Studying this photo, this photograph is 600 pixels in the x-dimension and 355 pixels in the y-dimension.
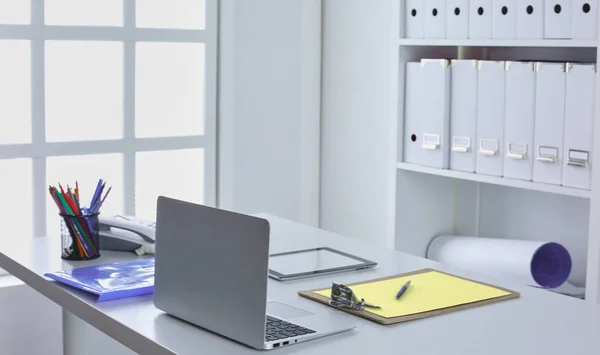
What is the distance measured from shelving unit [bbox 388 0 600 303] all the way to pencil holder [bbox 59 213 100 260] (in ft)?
4.01

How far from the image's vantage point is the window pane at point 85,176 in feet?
10.0

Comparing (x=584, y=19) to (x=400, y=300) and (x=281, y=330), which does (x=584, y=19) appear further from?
(x=281, y=330)

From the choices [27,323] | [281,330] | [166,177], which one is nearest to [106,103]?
[166,177]

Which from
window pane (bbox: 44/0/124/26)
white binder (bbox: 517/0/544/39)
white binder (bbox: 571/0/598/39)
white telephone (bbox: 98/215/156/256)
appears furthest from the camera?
window pane (bbox: 44/0/124/26)

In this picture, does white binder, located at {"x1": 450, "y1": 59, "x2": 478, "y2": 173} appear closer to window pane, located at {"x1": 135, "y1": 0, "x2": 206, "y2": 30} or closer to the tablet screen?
the tablet screen

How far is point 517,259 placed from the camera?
9.12 feet

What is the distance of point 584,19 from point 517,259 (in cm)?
78

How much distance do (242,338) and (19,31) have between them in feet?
6.08

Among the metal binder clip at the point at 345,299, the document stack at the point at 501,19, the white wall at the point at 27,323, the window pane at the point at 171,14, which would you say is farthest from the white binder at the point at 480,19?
the white wall at the point at 27,323

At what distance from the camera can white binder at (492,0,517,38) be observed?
259 cm

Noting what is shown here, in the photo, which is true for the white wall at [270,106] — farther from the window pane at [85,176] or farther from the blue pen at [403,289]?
the blue pen at [403,289]

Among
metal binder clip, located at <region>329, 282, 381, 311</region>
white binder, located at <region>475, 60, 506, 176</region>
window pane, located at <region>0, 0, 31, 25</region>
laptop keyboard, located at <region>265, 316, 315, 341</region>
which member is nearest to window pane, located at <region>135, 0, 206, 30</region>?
window pane, located at <region>0, 0, 31, 25</region>

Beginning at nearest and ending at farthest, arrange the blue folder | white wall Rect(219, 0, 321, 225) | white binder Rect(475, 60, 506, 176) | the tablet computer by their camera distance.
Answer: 1. the blue folder
2. the tablet computer
3. white binder Rect(475, 60, 506, 176)
4. white wall Rect(219, 0, 321, 225)

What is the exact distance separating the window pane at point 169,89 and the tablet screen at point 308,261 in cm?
132
